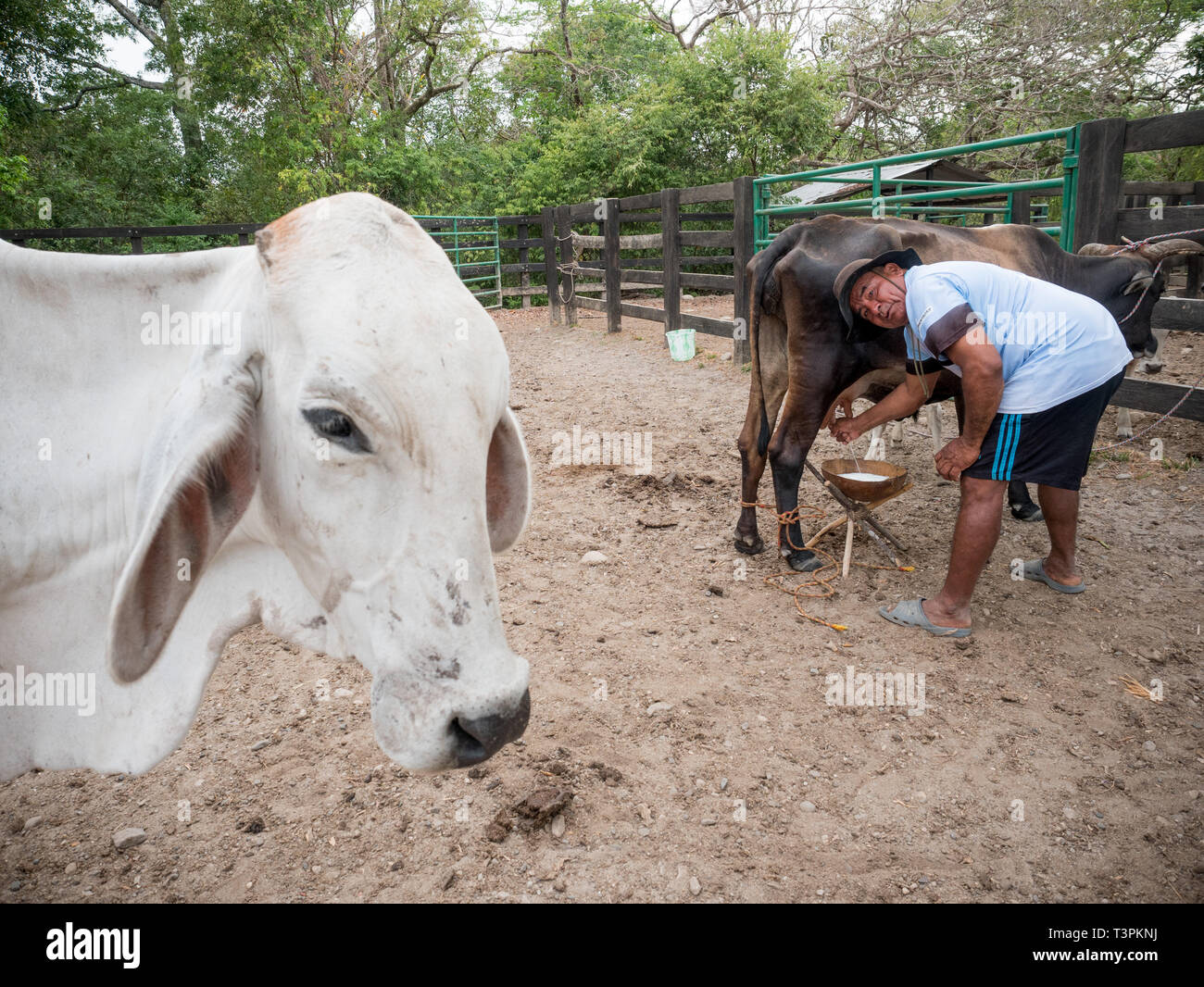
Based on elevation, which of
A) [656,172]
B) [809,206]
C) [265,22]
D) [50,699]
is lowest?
[50,699]

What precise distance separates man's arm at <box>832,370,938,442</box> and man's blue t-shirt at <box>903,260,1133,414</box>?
1.15 feet

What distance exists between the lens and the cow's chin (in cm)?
130

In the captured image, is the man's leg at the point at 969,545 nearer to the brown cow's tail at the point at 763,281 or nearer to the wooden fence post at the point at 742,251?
the brown cow's tail at the point at 763,281

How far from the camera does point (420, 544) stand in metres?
1.32

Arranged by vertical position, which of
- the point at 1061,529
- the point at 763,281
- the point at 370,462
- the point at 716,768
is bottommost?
the point at 716,768

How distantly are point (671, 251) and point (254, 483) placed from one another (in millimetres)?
9859

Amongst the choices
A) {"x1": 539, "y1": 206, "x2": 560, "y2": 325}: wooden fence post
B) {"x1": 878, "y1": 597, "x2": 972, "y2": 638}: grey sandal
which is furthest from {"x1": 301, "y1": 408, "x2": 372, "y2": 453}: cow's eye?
{"x1": 539, "y1": 206, "x2": 560, "y2": 325}: wooden fence post

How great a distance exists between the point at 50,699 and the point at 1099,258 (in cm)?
552

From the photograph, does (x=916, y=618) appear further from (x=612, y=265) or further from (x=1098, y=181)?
(x=612, y=265)

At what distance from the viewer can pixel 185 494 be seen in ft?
4.48

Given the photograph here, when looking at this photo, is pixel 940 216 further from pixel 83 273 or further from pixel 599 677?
pixel 83 273

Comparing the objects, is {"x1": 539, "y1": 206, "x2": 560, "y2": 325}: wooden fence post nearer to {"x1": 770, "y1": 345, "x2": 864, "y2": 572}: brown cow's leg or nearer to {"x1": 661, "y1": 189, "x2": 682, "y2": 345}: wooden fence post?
{"x1": 661, "y1": 189, "x2": 682, "y2": 345}: wooden fence post

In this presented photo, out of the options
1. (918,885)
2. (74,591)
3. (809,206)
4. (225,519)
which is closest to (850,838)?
(918,885)

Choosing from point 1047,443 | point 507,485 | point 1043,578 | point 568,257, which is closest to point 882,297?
point 1047,443
